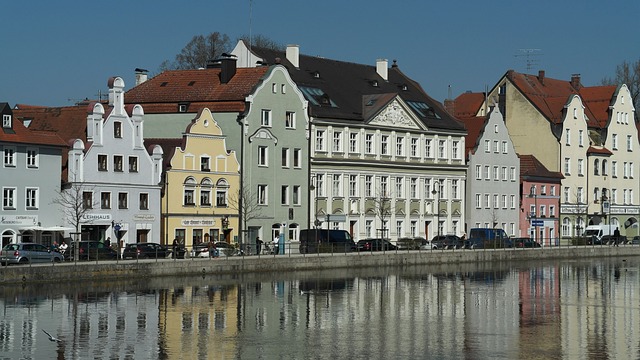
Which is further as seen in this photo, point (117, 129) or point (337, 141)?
point (337, 141)

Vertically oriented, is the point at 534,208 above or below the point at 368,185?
below

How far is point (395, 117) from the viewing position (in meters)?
108

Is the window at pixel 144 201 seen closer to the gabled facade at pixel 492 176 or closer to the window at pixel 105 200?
the window at pixel 105 200

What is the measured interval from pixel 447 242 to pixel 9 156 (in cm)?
3824

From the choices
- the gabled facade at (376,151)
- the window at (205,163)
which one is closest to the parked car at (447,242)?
the gabled facade at (376,151)

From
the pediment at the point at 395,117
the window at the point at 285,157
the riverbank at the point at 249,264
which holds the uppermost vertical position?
the pediment at the point at 395,117

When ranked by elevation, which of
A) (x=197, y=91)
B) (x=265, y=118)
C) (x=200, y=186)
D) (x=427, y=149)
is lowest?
(x=200, y=186)

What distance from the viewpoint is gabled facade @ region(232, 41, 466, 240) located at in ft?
335

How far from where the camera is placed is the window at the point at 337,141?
4043 inches

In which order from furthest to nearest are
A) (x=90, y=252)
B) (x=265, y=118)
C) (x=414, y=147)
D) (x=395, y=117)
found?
1. (x=414, y=147)
2. (x=395, y=117)
3. (x=265, y=118)
4. (x=90, y=252)

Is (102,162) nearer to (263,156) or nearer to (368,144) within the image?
(263,156)

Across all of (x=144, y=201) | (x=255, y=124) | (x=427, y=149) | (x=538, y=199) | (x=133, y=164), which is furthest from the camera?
(x=538, y=199)

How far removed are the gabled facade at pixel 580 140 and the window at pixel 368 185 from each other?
2653cm

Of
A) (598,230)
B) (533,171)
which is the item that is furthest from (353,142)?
(598,230)
